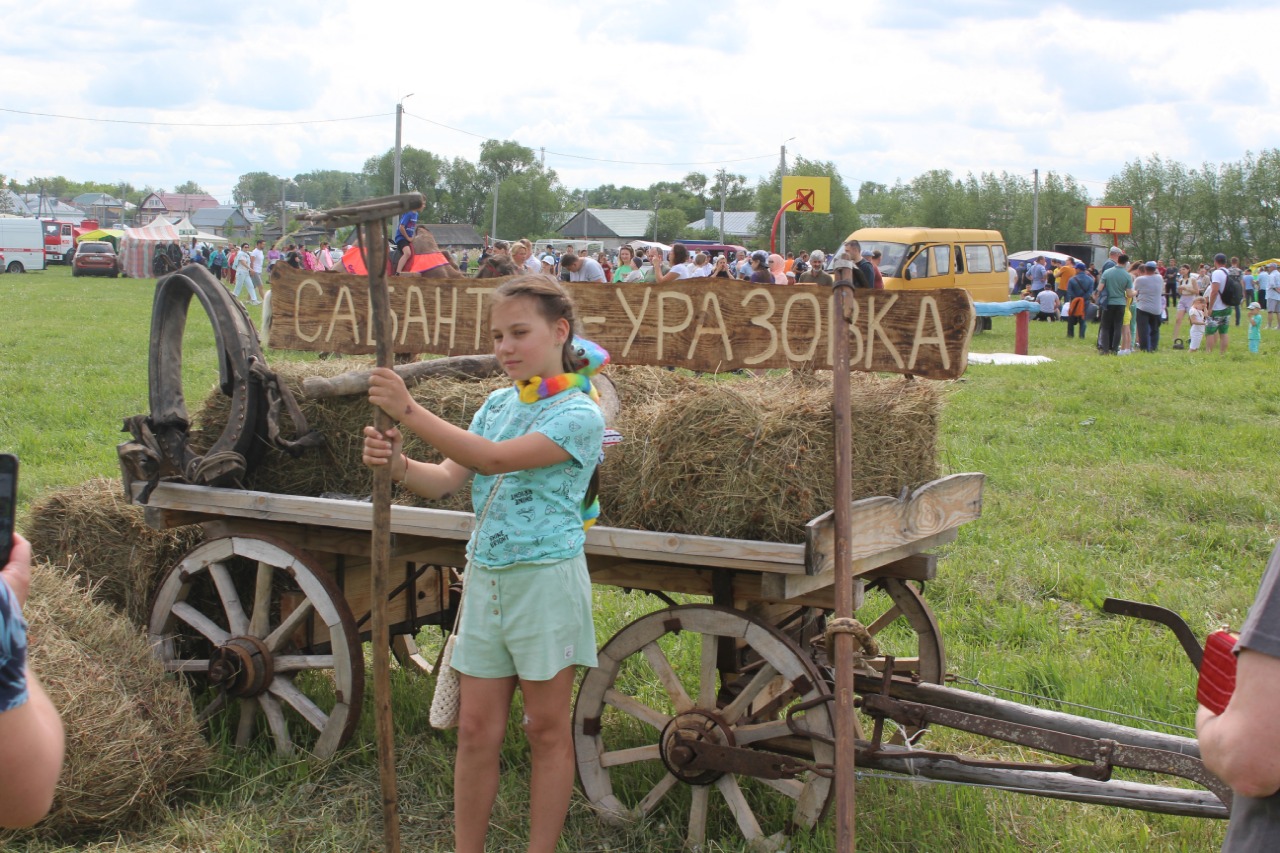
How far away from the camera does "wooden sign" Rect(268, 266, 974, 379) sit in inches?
145

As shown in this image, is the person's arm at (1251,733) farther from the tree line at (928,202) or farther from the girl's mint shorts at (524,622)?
the tree line at (928,202)

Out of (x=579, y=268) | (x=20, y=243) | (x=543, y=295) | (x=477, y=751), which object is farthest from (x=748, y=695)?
(x=20, y=243)

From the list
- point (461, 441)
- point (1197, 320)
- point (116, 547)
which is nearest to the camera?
point (461, 441)

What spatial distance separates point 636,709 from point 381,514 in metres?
1.23

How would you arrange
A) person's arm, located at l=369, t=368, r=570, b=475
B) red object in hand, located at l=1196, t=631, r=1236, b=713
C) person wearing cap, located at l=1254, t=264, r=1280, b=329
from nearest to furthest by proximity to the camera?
red object in hand, located at l=1196, t=631, r=1236, b=713 < person's arm, located at l=369, t=368, r=570, b=475 < person wearing cap, located at l=1254, t=264, r=1280, b=329

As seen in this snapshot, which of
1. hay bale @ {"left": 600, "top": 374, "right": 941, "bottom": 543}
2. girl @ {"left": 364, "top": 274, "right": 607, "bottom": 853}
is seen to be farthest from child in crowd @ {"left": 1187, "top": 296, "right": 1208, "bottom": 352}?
girl @ {"left": 364, "top": 274, "right": 607, "bottom": 853}

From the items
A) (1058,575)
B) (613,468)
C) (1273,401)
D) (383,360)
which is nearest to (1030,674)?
(1058,575)

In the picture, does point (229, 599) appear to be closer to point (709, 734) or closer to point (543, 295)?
point (709, 734)

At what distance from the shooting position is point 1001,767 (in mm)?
3301

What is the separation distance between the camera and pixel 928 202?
73188mm

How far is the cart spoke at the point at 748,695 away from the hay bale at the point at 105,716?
1.80 metres

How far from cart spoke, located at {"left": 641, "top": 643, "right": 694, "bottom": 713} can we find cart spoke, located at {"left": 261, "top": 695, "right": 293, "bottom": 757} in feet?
4.62

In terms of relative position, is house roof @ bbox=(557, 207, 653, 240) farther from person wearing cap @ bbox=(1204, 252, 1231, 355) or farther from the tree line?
person wearing cap @ bbox=(1204, 252, 1231, 355)

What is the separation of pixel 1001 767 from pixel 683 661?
2.04 meters
